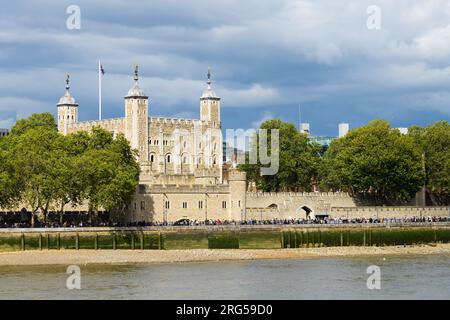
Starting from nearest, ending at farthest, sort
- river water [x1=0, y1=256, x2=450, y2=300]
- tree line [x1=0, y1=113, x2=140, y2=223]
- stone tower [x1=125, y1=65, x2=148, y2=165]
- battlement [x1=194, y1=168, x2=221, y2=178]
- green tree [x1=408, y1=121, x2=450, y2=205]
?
1. river water [x1=0, y1=256, x2=450, y2=300]
2. tree line [x1=0, y1=113, x2=140, y2=223]
3. battlement [x1=194, y1=168, x2=221, y2=178]
4. green tree [x1=408, y1=121, x2=450, y2=205]
5. stone tower [x1=125, y1=65, x2=148, y2=165]

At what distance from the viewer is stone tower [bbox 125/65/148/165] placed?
12138cm

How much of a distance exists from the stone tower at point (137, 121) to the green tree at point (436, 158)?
90.1 feet

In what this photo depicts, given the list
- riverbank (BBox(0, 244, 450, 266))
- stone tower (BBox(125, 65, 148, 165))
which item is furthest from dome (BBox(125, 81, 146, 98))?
riverbank (BBox(0, 244, 450, 266))

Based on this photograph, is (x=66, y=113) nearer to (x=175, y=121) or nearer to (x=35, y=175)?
(x=175, y=121)

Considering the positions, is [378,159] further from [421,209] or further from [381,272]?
[381,272]

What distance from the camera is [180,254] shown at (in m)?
79.8

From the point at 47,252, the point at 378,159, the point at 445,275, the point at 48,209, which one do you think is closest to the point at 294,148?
the point at 378,159

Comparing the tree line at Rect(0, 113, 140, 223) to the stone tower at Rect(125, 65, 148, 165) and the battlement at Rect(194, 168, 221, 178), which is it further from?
the stone tower at Rect(125, 65, 148, 165)

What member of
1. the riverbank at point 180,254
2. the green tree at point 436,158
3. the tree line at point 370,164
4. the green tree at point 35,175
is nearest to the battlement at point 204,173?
the tree line at point 370,164

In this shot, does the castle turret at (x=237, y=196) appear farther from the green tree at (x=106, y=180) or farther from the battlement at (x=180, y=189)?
the green tree at (x=106, y=180)

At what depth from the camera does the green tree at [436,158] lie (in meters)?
112

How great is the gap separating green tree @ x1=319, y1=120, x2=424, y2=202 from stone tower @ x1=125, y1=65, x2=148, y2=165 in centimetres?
2191

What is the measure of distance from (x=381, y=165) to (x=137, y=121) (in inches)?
1126
